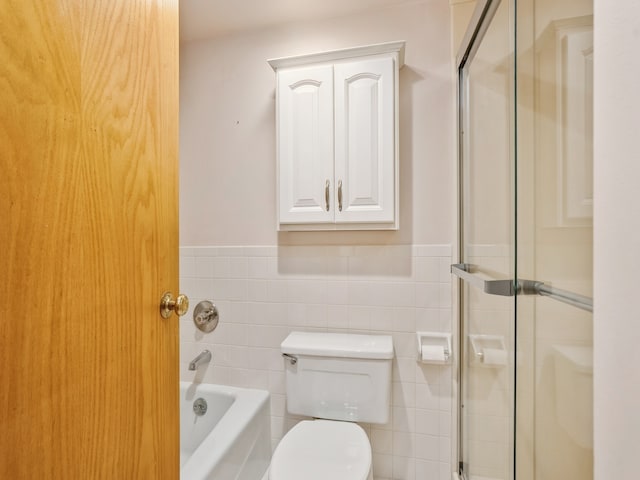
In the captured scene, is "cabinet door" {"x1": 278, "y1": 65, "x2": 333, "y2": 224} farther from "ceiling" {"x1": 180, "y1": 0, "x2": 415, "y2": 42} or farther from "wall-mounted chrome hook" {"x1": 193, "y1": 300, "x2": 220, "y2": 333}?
"wall-mounted chrome hook" {"x1": 193, "y1": 300, "x2": 220, "y2": 333}

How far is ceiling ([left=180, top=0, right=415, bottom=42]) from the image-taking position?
1543 mm

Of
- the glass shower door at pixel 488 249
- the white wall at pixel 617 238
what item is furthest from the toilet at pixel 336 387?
the white wall at pixel 617 238

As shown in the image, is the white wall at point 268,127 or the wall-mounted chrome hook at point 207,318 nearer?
the white wall at point 268,127

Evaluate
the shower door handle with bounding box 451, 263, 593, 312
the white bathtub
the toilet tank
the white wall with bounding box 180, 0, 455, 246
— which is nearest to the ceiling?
the white wall with bounding box 180, 0, 455, 246

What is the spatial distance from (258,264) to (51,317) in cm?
124

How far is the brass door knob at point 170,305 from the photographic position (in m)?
0.73

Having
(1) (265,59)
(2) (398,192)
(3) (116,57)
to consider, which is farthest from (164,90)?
(1) (265,59)

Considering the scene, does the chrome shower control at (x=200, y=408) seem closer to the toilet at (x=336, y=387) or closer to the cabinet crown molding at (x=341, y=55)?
the toilet at (x=336, y=387)

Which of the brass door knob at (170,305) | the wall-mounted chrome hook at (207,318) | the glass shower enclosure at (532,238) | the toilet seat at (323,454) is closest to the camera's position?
the glass shower enclosure at (532,238)

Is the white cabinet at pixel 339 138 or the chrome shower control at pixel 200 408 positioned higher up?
the white cabinet at pixel 339 138

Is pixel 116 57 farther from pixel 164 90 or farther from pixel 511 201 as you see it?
pixel 511 201

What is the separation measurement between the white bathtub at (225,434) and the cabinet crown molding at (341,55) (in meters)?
1.61

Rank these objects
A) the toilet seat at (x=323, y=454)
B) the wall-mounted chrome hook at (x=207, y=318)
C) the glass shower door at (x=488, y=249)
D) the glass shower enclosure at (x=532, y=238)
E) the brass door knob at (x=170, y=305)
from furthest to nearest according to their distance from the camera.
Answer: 1. the wall-mounted chrome hook at (x=207, y=318)
2. the toilet seat at (x=323, y=454)
3. the glass shower door at (x=488, y=249)
4. the brass door knob at (x=170, y=305)
5. the glass shower enclosure at (x=532, y=238)

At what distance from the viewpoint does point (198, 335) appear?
5.91 ft
